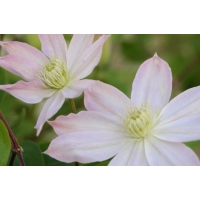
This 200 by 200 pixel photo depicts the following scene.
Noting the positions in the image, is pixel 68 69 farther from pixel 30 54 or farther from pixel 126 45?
pixel 126 45

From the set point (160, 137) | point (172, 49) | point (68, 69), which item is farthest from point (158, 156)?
point (172, 49)

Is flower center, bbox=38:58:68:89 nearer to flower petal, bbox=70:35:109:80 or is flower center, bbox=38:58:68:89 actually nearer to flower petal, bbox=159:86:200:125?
flower petal, bbox=70:35:109:80

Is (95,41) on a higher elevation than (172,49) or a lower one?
higher

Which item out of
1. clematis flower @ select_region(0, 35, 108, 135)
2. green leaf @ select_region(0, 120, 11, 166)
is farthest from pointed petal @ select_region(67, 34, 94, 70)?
green leaf @ select_region(0, 120, 11, 166)

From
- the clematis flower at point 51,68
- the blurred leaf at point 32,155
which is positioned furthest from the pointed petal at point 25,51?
the blurred leaf at point 32,155

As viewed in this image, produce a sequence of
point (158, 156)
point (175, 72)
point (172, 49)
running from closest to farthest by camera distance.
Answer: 1. point (158, 156)
2. point (175, 72)
3. point (172, 49)

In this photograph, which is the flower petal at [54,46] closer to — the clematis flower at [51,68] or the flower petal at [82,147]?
the clematis flower at [51,68]
